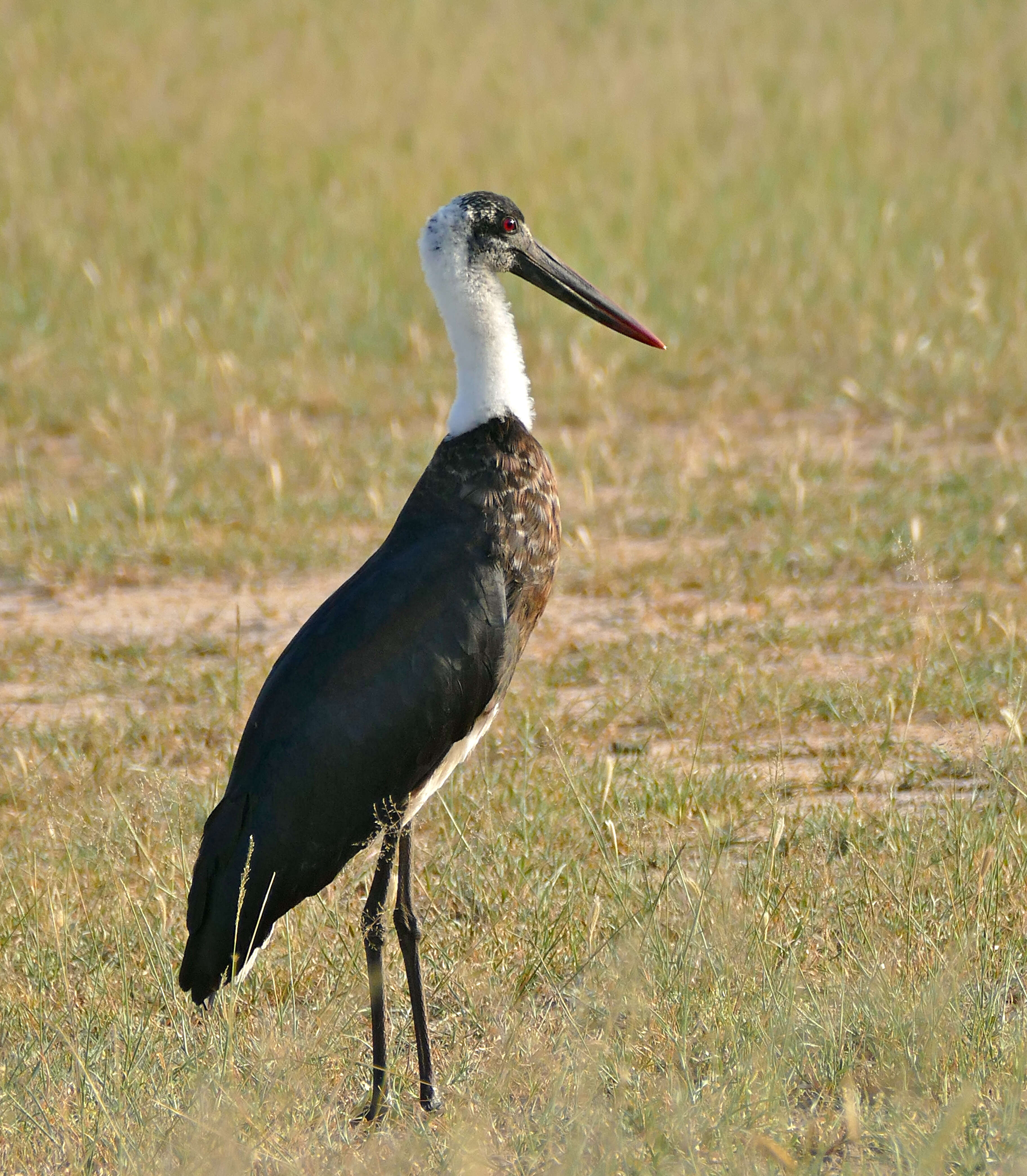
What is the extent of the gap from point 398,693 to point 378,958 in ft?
1.65

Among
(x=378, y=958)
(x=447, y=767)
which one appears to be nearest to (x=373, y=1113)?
(x=378, y=958)

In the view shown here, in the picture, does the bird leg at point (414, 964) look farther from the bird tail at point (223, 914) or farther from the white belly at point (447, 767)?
the bird tail at point (223, 914)

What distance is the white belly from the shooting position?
10.4 ft

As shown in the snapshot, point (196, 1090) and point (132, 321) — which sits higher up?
point (196, 1090)

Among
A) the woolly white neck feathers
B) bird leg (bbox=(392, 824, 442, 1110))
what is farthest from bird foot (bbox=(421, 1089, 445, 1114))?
the woolly white neck feathers

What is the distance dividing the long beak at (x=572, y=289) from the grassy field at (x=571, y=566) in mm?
850

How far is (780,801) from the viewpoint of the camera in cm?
398

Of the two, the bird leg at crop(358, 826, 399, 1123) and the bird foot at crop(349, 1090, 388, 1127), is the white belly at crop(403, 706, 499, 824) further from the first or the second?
the bird foot at crop(349, 1090, 388, 1127)

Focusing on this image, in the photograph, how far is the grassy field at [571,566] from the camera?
277 centimetres

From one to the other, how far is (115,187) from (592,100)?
11.0 ft

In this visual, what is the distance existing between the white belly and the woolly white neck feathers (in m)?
0.60

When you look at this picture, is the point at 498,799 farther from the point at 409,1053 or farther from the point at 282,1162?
the point at 282,1162

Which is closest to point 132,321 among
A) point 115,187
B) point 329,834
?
point 115,187

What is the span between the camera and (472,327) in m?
3.40
